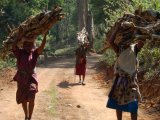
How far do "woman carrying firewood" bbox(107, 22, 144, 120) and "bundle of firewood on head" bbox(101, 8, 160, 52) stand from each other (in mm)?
89

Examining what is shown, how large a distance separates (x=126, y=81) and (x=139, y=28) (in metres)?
0.92

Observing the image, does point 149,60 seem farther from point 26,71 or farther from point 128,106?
point 128,106

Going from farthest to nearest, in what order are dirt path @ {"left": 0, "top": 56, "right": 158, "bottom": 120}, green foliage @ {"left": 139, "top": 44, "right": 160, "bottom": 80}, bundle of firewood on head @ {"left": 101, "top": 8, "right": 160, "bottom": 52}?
green foliage @ {"left": 139, "top": 44, "right": 160, "bottom": 80}, dirt path @ {"left": 0, "top": 56, "right": 158, "bottom": 120}, bundle of firewood on head @ {"left": 101, "top": 8, "right": 160, "bottom": 52}

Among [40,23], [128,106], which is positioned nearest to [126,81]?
[128,106]

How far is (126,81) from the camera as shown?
688 centimetres

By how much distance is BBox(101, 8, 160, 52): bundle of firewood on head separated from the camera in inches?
265

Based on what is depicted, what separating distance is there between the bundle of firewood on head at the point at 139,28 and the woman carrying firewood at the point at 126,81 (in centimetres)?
9

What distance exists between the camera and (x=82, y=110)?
33.0 ft

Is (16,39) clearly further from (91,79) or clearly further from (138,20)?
(91,79)

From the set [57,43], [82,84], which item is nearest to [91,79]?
[82,84]

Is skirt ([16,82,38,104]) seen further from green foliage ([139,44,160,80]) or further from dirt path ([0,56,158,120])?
green foliage ([139,44,160,80])

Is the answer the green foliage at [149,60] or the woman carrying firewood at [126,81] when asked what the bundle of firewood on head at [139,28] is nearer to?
the woman carrying firewood at [126,81]

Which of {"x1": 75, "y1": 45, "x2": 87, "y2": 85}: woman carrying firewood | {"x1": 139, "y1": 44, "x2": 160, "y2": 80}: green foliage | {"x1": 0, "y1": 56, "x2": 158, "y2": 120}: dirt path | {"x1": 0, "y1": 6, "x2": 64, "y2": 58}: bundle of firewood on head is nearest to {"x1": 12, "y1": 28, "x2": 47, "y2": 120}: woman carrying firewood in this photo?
{"x1": 0, "y1": 6, "x2": 64, "y2": 58}: bundle of firewood on head

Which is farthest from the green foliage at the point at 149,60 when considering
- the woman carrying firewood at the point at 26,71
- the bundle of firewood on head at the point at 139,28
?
the woman carrying firewood at the point at 26,71
